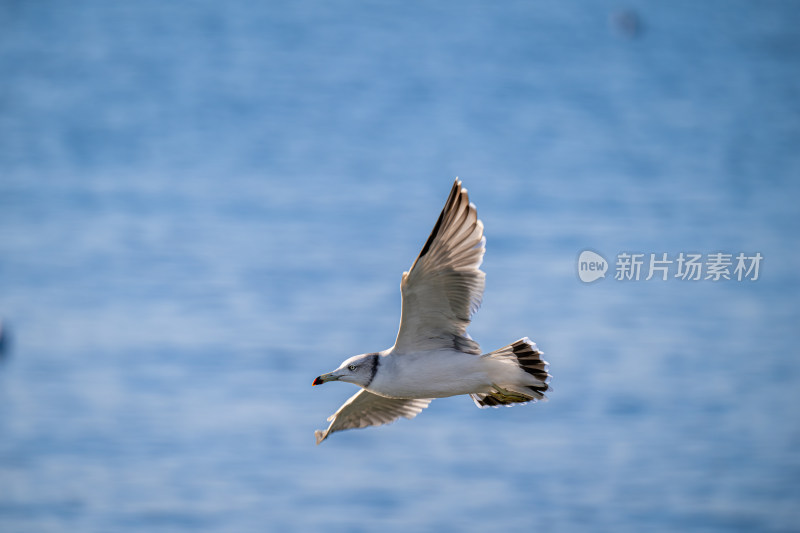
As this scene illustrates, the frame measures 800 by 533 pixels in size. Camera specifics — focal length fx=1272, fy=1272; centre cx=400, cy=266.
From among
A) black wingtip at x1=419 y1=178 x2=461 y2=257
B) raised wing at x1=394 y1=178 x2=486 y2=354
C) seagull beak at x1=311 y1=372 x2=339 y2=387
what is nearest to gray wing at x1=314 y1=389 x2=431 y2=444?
seagull beak at x1=311 y1=372 x2=339 y2=387

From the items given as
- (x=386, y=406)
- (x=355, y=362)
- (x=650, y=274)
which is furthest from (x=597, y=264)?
(x=355, y=362)

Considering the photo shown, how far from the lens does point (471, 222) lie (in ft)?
19.5

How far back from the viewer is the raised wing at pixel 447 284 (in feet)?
19.4

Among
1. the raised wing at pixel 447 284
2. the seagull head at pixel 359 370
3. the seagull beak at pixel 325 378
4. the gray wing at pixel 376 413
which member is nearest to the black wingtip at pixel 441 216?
the raised wing at pixel 447 284

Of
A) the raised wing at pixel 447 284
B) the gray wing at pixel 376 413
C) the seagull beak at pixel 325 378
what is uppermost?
the raised wing at pixel 447 284

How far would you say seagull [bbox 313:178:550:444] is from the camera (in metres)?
5.97

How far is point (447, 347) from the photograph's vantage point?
618 cm

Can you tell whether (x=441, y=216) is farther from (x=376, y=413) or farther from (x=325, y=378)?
(x=376, y=413)

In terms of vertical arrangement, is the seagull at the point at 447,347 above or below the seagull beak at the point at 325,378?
above

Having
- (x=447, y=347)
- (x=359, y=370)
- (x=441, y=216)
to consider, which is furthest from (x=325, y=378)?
(x=441, y=216)

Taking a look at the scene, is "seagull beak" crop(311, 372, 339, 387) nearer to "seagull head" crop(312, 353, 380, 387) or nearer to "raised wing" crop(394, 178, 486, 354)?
"seagull head" crop(312, 353, 380, 387)

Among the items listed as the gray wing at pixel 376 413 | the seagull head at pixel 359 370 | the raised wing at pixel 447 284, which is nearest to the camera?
the raised wing at pixel 447 284

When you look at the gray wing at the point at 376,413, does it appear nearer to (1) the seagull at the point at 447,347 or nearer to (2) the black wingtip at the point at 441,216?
(1) the seagull at the point at 447,347

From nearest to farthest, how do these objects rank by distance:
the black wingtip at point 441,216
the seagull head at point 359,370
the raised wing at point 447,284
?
the black wingtip at point 441,216 → the raised wing at point 447,284 → the seagull head at point 359,370
